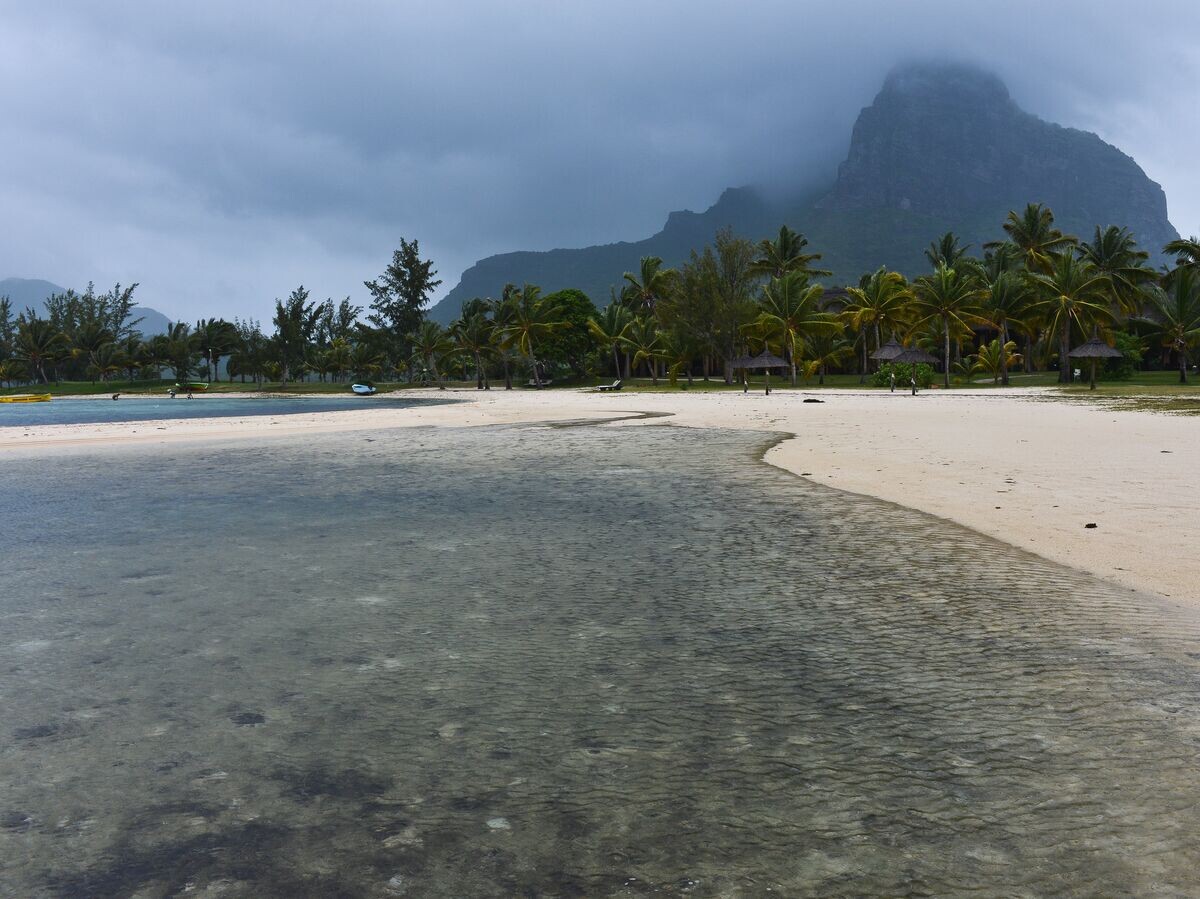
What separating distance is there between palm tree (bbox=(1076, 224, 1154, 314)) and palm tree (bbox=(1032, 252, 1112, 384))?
12.0 feet

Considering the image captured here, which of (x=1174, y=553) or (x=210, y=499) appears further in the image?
(x=210, y=499)

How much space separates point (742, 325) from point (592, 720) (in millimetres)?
65195

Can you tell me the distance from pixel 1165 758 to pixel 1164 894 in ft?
3.41

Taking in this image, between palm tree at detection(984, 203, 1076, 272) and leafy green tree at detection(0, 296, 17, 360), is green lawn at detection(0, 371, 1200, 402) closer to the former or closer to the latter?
palm tree at detection(984, 203, 1076, 272)

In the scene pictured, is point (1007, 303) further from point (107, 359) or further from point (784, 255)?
point (107, 359)

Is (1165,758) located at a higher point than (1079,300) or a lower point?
lower

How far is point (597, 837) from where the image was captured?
9.40 ft

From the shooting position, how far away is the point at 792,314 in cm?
6259

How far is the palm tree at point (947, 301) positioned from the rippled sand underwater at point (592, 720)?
52.5 m

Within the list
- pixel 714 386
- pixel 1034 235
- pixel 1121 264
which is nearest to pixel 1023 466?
pixel 714 386

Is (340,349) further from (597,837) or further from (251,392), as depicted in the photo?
(597,837)

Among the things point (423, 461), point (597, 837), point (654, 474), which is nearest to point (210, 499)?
point (423, 461)

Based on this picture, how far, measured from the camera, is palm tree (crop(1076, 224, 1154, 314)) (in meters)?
58.5

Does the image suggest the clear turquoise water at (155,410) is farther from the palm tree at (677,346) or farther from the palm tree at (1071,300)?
the palm tree at (1071,300)
